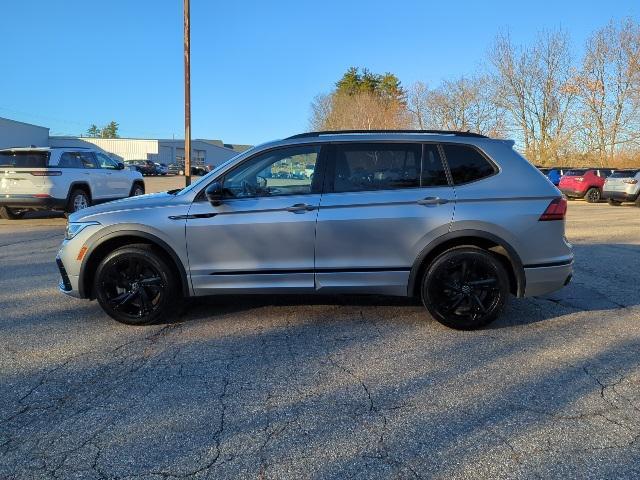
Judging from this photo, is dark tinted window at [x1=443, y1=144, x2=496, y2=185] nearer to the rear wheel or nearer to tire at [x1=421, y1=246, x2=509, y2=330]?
tire at [x1=421, y1=246, x2=509, y2=330]

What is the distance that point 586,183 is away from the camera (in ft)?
77.5

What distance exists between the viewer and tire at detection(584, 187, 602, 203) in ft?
77.9

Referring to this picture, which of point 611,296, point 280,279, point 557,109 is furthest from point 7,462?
point 557,109

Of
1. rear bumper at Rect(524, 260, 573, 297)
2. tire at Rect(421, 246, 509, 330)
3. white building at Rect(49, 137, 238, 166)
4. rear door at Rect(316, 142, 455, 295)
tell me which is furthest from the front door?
white building at Rect(49, 137, 238, 166)

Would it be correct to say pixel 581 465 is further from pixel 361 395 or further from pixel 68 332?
pixel 68 332

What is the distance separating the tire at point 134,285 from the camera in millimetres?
4727

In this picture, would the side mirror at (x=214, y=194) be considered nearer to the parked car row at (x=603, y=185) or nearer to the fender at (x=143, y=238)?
the fender at (x=143, y=238)

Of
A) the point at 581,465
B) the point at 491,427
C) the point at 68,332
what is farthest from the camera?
the point at 68,332

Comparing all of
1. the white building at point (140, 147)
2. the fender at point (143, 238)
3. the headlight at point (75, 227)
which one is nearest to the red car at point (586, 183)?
the fender at point (143, 238)

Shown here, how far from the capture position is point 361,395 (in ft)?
11.1

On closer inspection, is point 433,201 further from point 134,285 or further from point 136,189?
point 136,189

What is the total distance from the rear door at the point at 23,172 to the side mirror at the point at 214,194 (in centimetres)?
897

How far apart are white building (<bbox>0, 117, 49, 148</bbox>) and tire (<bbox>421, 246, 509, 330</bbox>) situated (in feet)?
177

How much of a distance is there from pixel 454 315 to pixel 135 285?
3.01 meters
